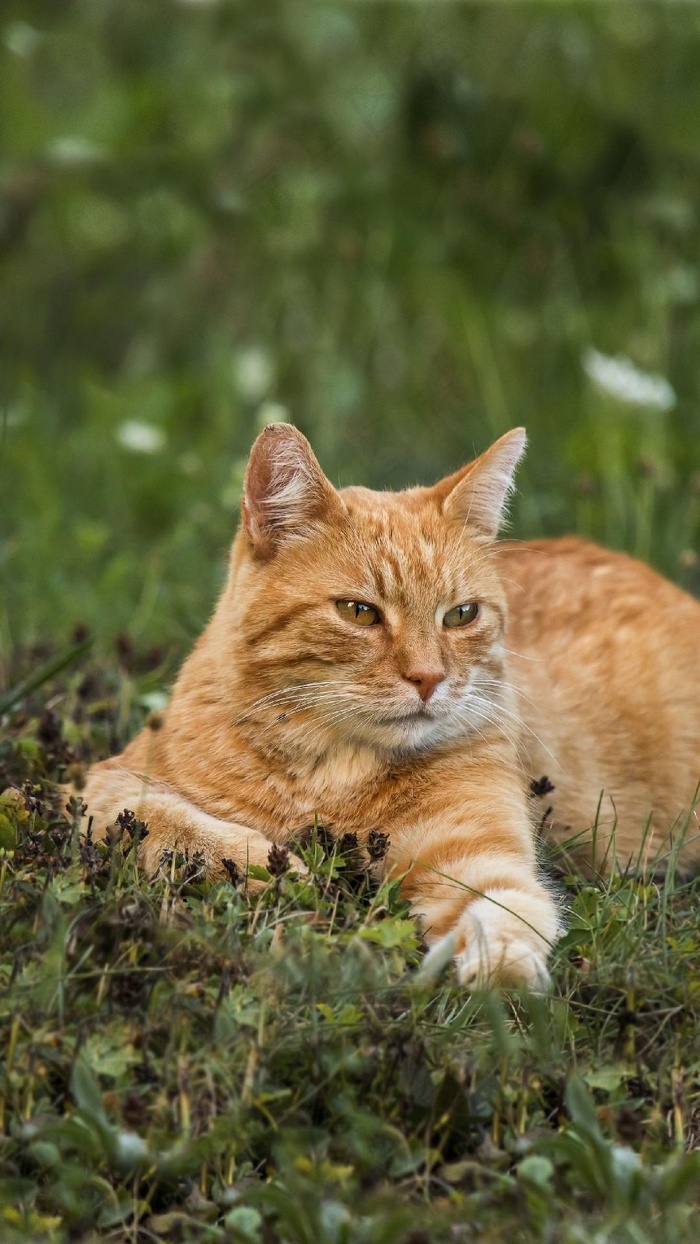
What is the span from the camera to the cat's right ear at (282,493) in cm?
286

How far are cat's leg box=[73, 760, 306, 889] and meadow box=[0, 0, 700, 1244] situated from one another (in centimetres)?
8

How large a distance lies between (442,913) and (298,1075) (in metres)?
0.52

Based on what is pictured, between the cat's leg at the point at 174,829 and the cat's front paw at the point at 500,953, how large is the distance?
0.37 metres

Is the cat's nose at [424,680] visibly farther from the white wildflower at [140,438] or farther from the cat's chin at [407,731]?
the white wildflower at [140,438]

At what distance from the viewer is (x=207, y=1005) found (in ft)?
7.25

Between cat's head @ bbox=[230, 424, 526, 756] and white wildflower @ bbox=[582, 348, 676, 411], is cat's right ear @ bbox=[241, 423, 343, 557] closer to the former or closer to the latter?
cat's head @ bbox=[230, 424, 526, 756]

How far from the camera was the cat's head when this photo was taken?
9.12 feet

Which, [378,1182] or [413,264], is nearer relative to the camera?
[378,1182]

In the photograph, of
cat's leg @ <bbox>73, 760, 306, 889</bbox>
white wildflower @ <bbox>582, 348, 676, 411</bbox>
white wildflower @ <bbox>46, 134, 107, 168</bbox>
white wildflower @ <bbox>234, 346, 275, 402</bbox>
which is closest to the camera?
cat's leg @ <bbox>73, 760, 306, 889</bbox>

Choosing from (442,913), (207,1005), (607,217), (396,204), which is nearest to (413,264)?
(396,204)

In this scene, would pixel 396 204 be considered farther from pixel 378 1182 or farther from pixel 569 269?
pixel 378 1182

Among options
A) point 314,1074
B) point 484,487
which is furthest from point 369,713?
point 314,1074

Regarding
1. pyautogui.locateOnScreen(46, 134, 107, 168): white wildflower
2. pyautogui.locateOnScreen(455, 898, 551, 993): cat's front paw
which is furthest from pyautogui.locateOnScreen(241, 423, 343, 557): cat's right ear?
pyautogui.locateOnScreen(46, 134, 107, 168): white wildflower

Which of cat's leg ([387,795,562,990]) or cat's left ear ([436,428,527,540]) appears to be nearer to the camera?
cat's leg ([387,795,562,990])
